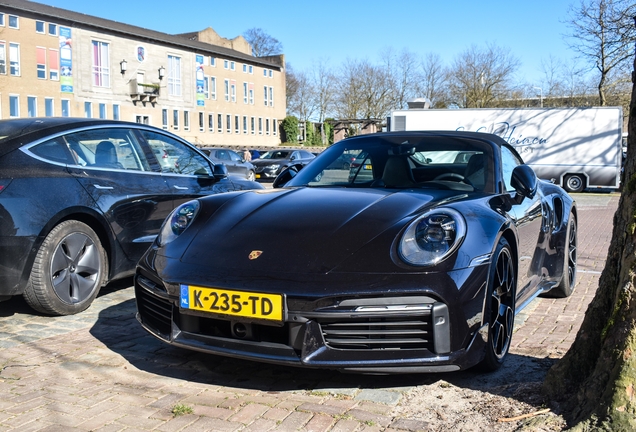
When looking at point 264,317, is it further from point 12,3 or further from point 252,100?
point 252,100

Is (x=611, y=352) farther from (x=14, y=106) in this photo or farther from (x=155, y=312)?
(x=14, y=106)

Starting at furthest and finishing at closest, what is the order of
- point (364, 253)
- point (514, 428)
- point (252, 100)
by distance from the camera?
point (252, 100)
point (364, 253)
point (514, 428)

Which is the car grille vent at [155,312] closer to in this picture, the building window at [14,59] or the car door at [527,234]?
the car door at [527,234]

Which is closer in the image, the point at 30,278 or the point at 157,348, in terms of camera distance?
the point at 157,348

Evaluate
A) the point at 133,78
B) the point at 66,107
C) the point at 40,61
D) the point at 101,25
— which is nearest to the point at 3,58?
the point at 40,61

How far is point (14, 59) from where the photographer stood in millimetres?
41156

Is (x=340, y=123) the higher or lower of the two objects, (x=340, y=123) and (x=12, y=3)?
the lower

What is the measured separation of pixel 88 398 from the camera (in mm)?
3139

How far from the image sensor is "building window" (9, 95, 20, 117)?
41156 mm

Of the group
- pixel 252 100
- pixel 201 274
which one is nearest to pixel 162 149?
pixel 201 274

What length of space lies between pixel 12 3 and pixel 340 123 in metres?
35.0

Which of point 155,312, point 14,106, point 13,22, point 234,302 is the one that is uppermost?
point 13,22

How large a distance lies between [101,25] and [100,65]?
9.28 feet

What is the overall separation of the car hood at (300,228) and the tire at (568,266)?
2.09m
